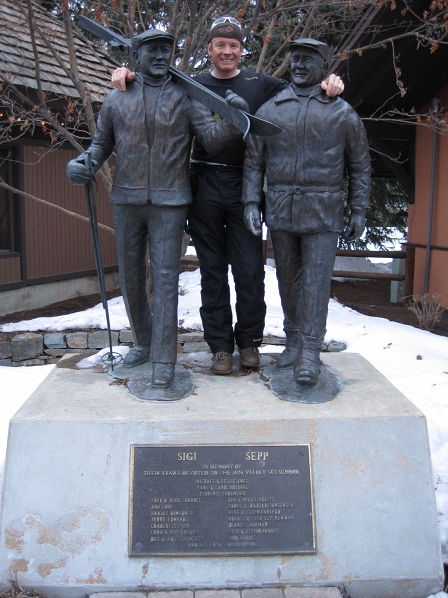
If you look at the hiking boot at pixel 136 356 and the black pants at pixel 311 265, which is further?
the hiking boot at pixel 136 356

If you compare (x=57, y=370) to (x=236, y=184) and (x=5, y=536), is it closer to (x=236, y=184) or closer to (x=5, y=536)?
(x=5, y=536)

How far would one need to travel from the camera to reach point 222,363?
357 centimetres

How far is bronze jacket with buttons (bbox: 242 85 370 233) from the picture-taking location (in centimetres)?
308

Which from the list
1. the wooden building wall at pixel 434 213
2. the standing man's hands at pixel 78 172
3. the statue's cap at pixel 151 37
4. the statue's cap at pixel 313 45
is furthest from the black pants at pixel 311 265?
the wooden building wall at pixel 434 213

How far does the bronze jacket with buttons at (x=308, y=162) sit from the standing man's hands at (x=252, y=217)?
0.04m

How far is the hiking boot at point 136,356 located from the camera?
3600mm

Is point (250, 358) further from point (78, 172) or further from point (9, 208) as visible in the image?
point (9, 208)

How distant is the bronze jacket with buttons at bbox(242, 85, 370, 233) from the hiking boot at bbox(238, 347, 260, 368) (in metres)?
0.80

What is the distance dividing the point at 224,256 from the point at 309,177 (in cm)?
74

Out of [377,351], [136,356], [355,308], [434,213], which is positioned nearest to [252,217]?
[136,356]

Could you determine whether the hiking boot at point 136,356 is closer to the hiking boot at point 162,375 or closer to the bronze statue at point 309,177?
the hiking boot at point 162,375

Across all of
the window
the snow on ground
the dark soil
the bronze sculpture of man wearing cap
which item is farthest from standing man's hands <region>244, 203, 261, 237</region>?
the window

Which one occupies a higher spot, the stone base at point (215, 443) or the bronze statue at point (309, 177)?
Result: the bronze statue at point (309, 177)

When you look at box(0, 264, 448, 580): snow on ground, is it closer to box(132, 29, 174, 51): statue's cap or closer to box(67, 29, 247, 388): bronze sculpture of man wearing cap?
box(67, 29, 247, 388): bronze sculpture of man wearing cap
